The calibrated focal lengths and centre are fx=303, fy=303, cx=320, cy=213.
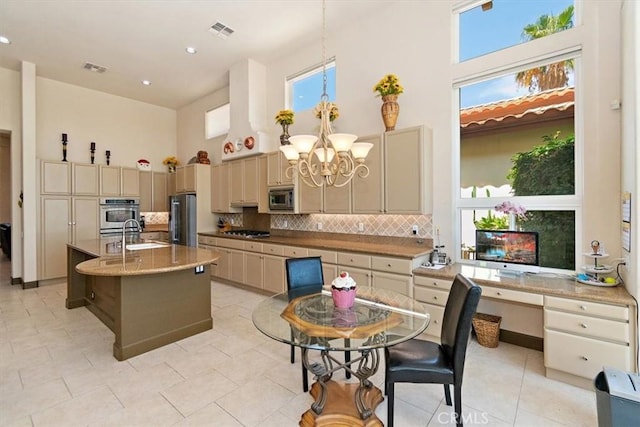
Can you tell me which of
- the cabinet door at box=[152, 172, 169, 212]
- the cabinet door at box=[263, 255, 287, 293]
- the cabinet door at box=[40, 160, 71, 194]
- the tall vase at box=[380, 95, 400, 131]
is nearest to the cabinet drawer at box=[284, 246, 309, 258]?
the cabinet door at box=[263, 255, 287, 293]

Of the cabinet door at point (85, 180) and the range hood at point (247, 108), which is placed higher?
the range hood at point (247, 108)

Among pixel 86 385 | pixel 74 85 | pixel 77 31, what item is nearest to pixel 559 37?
pixel 86 385

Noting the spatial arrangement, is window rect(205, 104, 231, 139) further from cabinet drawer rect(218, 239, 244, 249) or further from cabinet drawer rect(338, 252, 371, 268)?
cabinet drawer rect(338, 252, 371, 268)

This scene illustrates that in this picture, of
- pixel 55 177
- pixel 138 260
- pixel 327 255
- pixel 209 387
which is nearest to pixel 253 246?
pixel 327 255

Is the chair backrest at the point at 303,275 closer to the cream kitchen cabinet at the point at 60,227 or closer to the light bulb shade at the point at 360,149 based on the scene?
the light bulb shade at the point at 360,149

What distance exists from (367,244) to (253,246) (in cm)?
195

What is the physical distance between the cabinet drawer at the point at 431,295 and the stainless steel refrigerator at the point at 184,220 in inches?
173

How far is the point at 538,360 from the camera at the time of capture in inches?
109

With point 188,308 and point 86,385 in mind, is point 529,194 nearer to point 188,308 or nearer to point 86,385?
point 188,308

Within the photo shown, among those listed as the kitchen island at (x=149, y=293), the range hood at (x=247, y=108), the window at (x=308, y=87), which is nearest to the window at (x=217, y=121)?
the range hood at (x=247, y=108)

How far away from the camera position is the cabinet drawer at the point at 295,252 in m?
4.24

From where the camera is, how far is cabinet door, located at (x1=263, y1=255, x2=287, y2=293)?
178 inches

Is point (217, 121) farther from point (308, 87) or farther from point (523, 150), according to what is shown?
point (523, 150)

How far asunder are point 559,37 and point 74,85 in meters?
7.99
